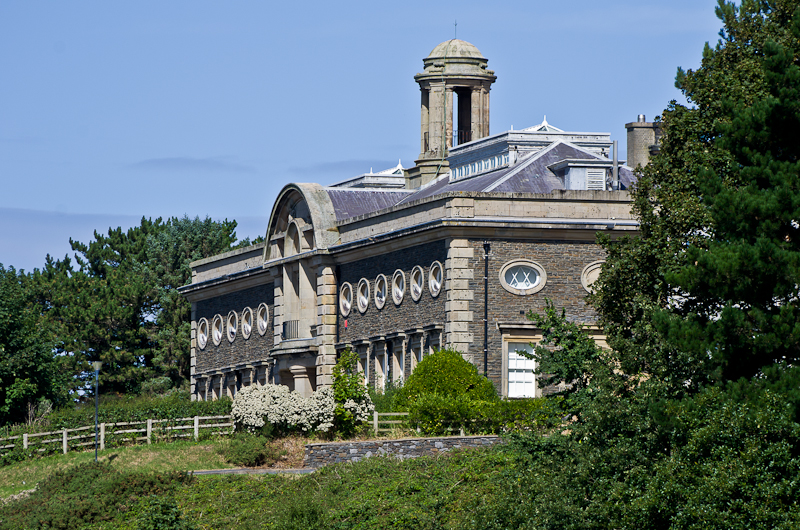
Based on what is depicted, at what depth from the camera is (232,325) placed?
66.4 metres

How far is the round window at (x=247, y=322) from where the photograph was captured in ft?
211

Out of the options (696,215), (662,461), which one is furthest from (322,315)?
(662,461)

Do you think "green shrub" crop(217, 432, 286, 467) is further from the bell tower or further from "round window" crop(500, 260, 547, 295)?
the bell tower

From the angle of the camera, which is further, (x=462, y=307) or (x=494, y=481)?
(x=462, y=307)

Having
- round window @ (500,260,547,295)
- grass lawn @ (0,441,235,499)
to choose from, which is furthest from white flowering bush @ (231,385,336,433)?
round window @ (500,260,547,295)

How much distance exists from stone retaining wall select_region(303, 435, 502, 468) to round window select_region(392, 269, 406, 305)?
1118cm

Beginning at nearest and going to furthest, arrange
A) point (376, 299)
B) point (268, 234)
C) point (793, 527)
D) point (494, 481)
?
point (793, 527) → point (494, 481) → point (376, 299) → point (268, 234)

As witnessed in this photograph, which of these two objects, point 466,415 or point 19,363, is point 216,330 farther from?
point 466,415

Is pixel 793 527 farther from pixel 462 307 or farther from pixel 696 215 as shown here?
pixel 462 307

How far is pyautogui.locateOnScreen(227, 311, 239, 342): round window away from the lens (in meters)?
66.0

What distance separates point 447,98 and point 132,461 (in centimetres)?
2483

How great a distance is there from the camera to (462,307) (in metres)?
48.8

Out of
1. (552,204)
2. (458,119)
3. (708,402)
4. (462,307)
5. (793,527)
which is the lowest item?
(793,527)

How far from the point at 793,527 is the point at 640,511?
2942 millimetres
